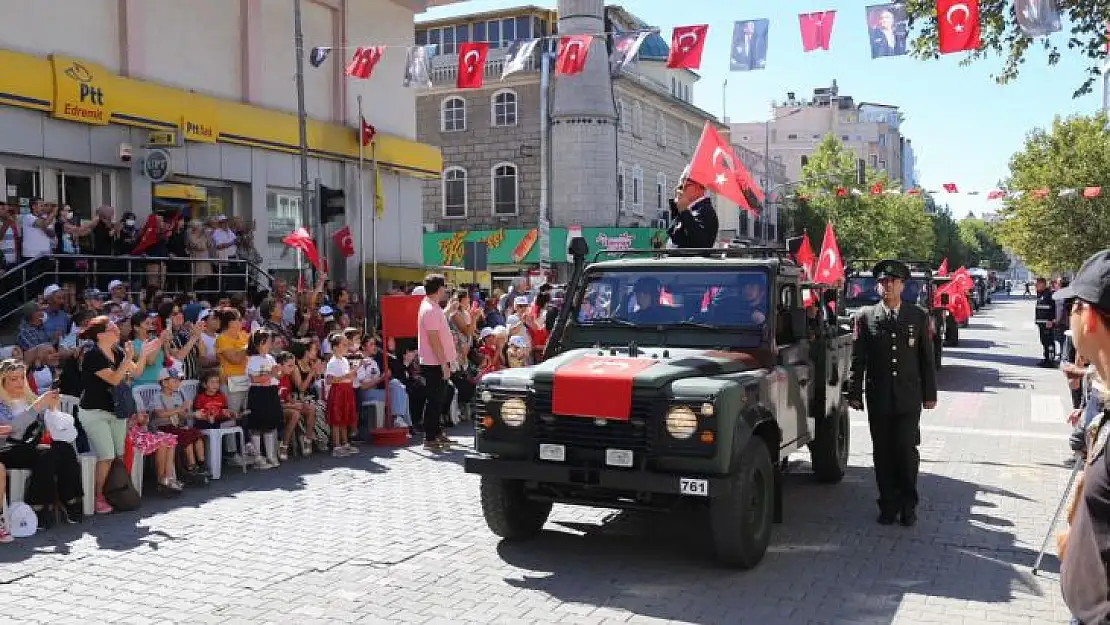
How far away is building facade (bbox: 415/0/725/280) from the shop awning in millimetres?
18734

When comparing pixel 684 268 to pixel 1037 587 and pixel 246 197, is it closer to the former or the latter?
pixel 1037 587

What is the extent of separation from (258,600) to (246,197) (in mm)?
15127

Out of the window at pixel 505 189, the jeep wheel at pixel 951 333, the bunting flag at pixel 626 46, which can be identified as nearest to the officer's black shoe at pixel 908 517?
the bunting flag at pixel 626 46

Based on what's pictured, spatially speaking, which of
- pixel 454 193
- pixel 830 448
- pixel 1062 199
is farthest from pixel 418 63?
pixel 1062 199

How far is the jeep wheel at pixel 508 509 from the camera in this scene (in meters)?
6.74

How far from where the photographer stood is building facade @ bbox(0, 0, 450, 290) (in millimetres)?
15289

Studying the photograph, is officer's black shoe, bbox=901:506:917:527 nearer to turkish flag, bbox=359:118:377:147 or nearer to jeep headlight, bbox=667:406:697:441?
jeep headlight, bbox=667:406:697:441

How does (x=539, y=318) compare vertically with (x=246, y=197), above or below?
below

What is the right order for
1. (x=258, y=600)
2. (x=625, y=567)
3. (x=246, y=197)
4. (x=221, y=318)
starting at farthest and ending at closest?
(x=246, y=197), (x=221, y=318), (x=625, y=567), (x=258, y=600)

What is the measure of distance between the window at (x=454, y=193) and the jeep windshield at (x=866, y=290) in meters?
22.0

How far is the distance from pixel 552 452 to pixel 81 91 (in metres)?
12.8

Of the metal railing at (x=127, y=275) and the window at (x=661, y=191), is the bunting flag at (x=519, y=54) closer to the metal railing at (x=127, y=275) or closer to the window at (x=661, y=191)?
the metal railing at (x=127, y=275)

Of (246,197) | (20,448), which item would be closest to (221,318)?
(20,448)

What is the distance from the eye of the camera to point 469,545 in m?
7.07
